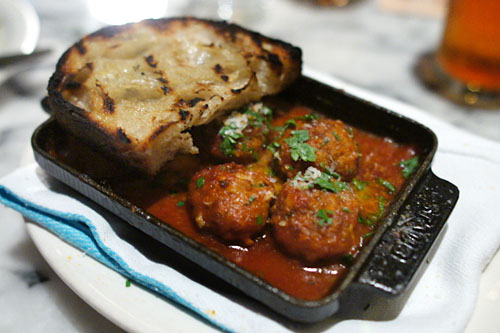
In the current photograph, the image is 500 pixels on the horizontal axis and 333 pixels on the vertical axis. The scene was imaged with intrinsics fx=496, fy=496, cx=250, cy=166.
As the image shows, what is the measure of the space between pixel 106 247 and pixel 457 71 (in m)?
2.79

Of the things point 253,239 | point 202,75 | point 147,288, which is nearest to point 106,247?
point 147,288

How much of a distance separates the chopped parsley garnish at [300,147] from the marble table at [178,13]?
3.43ft

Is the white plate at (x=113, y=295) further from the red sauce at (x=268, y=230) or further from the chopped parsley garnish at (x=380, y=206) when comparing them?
the chopped parsley garnish at (x=380, y=206)

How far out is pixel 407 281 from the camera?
1678 millimetres

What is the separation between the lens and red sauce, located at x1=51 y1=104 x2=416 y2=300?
1.84m

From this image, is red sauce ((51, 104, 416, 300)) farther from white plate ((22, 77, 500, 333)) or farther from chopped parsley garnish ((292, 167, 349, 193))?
white plate ((22, 77, 500, 333))

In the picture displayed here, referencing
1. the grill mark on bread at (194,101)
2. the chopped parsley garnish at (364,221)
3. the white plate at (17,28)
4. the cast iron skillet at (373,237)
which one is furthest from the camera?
the white plate at (17,28)

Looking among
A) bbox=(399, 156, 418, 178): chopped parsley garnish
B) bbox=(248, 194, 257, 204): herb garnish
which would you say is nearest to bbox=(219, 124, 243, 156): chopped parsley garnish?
bbox=(248, 194, 257, 204): herb garnish

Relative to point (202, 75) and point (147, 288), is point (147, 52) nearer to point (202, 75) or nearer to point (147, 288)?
point (202, 75)

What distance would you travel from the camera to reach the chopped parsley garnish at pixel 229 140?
222 cm

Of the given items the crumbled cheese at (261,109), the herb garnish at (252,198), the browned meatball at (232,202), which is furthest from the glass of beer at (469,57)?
the herb garnish at (252,198)

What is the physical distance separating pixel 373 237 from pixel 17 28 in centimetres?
316

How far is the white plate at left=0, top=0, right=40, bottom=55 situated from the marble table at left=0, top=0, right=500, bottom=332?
144 mm

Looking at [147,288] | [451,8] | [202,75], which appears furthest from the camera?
[451,8]
